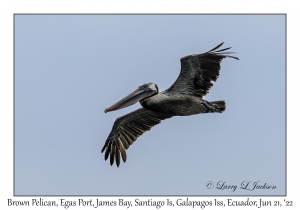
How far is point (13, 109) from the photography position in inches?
550

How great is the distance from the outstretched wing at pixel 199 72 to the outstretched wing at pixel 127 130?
153 centimetres

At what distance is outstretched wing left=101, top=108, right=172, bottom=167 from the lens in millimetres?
15109

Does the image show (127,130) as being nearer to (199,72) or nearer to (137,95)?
(137,95)

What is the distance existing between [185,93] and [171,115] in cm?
96

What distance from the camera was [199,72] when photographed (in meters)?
13.6

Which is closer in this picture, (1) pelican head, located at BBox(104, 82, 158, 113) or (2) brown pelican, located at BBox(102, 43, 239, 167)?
(2) brown pelican, located at BBox(102, 43, 239, 167)

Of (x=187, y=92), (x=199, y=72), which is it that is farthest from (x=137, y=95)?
(x=199, y=72)

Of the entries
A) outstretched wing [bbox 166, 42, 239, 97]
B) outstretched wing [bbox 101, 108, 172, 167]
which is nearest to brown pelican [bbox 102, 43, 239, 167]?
outstretched wing [bbox 166, 42, 239, 97]

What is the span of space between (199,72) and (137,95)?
5.19ft

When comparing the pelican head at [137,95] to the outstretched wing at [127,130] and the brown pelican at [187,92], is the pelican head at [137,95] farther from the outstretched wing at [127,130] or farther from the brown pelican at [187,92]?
the outstretched wing at [127,130]

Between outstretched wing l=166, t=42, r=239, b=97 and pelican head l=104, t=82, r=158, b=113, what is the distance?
441 mm

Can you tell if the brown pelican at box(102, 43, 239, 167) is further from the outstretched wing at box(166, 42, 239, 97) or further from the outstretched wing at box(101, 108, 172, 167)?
the outstretched wing at box(101, 108, 172, 167)
